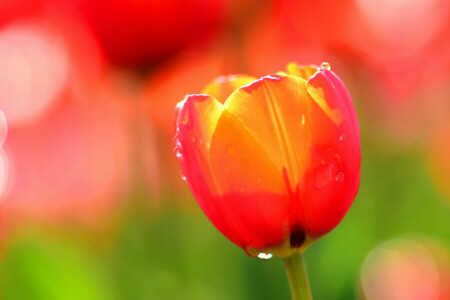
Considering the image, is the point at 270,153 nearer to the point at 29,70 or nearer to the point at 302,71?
the point at 302,71

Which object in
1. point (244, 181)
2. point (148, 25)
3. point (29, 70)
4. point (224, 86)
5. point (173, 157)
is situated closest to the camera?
point (244, 181)

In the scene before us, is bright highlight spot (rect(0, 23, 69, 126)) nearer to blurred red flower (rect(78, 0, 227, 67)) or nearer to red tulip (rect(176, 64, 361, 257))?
blurred red flower (rect(78, 0, 227, 67))

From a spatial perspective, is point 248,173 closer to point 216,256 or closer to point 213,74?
point 216,256

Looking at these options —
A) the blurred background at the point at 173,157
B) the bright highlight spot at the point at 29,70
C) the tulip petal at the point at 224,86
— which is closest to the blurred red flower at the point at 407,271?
the blurred background at the point at 173,157

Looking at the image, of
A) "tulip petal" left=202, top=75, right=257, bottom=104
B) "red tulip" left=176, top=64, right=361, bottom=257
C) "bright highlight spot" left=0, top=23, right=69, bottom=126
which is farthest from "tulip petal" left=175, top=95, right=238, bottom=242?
"bright highlight spot" left=0, top=23, right=69, bottom=126

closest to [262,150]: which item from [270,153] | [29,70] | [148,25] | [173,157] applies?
[270,153]

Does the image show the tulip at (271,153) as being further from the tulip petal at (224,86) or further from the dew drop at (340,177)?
the tulip petal at (224,86)
